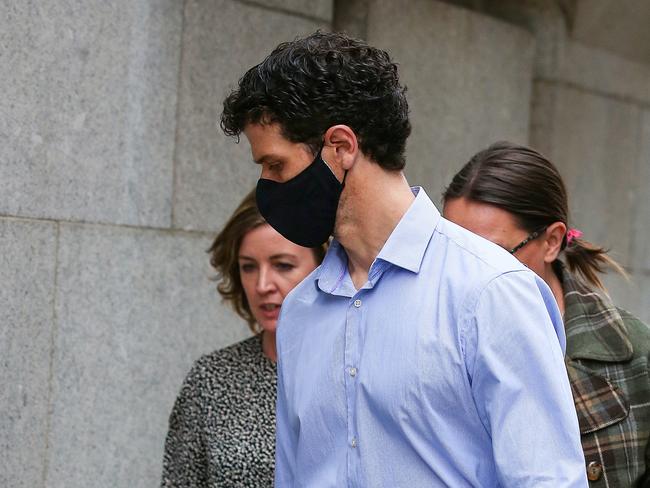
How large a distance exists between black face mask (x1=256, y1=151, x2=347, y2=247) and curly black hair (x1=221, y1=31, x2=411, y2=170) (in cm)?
8

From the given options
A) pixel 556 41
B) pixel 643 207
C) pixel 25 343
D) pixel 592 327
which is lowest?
pixel 25 343

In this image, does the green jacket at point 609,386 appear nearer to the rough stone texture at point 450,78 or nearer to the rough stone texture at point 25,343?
the rough stone texture at point 25,343

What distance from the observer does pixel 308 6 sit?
523 cm

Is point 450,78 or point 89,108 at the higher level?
point 450,78

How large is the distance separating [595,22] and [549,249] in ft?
12.3

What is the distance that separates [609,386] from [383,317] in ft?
3.54

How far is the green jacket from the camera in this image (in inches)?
125

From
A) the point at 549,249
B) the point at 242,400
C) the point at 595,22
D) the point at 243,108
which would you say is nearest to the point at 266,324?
the point at 242,400

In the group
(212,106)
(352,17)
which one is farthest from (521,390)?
(352,17)

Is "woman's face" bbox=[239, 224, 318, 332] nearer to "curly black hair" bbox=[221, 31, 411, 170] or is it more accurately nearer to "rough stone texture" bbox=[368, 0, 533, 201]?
"curly black hair" bbox=[221, 31, 411, 170]

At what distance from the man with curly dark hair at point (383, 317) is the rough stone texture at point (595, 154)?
417 cm

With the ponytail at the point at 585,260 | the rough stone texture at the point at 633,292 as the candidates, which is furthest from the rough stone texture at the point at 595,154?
the ponytail at the point at 585,260

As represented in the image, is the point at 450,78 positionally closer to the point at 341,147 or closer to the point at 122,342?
the point at 122,342

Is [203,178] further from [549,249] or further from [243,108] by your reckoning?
[243,108]
